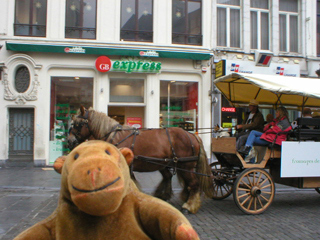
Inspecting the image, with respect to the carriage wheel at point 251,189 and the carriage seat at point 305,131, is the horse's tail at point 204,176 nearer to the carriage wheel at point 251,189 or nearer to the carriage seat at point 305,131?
the carriage wheel at point 251,189

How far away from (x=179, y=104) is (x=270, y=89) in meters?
7.11

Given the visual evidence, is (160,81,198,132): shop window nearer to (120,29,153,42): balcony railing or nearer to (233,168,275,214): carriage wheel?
(120,29,153,42): balcony railing

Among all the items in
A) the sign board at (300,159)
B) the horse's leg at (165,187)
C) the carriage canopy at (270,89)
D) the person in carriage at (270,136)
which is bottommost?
the horse's leg at (165,187)

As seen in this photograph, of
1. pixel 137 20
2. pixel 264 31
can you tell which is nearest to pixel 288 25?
pixel 264 31

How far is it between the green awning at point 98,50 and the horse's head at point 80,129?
6.32 m

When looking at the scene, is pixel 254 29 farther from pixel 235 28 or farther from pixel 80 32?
pixel 80 32

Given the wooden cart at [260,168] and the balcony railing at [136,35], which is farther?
the balcony railing at [136,35]

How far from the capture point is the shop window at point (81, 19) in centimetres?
1112

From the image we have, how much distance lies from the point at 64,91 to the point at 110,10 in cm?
385

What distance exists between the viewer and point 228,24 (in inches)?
494

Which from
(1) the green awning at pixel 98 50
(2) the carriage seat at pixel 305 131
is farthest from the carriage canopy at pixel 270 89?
(1) the green awning at pixel 98 50

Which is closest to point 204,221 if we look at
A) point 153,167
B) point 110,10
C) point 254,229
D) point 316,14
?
point 254,229

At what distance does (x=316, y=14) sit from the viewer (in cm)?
1330

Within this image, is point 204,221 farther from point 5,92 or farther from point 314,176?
point 5,92
